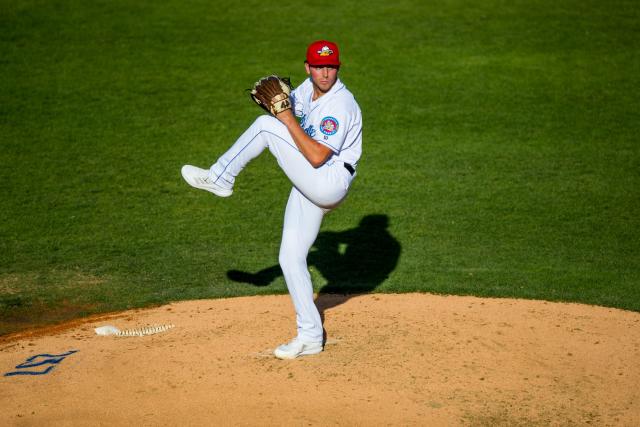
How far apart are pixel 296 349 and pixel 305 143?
1516 mm

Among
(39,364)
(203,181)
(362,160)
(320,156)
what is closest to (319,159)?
(320,156)

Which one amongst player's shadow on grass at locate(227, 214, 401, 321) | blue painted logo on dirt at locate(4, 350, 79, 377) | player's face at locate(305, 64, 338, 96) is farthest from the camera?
player's shadow on grass at locate(227, 214, 401, 321)

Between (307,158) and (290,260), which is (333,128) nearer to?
(307,158)

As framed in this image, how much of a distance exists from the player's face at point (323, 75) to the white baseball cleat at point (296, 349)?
1819mm

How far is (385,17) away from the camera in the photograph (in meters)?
14.9

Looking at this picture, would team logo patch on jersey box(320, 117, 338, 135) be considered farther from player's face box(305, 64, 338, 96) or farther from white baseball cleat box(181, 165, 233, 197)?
white baseball cleat box(181, 165, 233, 197)

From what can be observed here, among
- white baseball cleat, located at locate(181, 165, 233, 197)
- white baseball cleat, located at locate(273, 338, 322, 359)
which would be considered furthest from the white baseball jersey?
white baseball cleat, located at locate(273, 338, 322, 359)

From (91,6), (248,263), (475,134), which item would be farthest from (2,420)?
(91,6)

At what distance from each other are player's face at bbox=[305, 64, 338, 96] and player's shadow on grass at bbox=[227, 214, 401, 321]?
Result: 215 centimetres

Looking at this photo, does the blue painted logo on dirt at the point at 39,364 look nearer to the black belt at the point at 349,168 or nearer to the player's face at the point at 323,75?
the black belt at the point at 349,168

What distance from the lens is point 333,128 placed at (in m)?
5.80

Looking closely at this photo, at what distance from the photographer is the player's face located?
5875 millimetres

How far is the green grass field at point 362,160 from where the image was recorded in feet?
A: 27.8

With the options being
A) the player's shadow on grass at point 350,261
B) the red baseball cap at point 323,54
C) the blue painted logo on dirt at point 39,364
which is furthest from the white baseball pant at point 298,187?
the blue painted logo on dirt at point 39,364
